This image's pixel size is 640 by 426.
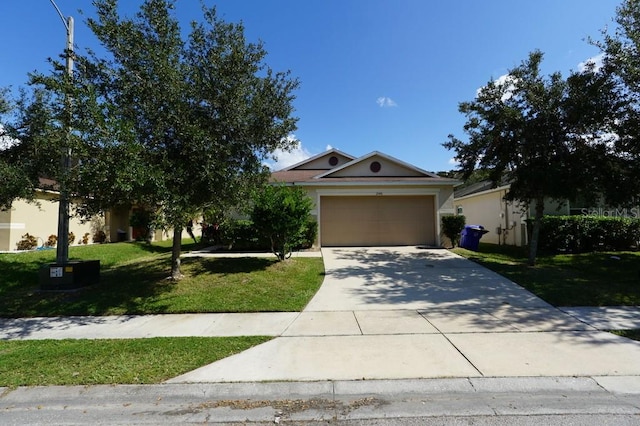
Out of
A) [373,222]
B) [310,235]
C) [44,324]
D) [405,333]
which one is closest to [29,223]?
[44,324]

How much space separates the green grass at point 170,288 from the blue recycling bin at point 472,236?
7207 millimetres

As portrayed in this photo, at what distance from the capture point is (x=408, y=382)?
13.2 ft

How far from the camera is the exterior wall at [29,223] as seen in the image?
546 inches

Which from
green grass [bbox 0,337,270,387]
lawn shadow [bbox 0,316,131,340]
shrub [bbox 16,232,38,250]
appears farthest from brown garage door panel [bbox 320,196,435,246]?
shrub [bbox 16,232,38,250]

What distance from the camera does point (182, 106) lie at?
730cm

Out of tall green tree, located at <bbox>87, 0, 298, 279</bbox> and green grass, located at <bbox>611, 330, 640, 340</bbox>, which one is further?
tall green tree, located at <bbox>87, 0, 298, 279</bbox>

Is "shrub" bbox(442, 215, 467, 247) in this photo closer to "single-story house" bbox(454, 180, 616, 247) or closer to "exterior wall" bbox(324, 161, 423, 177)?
"single-story house" bbox(454, 180, 616, 247)

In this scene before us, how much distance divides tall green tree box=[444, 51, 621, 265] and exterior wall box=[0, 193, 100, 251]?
14718 millimetres

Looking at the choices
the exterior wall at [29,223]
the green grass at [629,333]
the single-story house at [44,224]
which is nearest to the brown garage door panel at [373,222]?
the single-story house at [44,224]

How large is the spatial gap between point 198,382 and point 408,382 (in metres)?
2.37

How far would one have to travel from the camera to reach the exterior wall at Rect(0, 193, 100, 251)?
13.9m

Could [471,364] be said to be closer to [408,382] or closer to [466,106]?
[408,382]

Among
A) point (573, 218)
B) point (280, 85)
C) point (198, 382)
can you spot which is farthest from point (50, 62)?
point (573, 218)

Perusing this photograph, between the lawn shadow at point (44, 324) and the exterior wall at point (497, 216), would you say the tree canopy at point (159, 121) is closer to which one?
the lawn shadow at point (44, 324)
